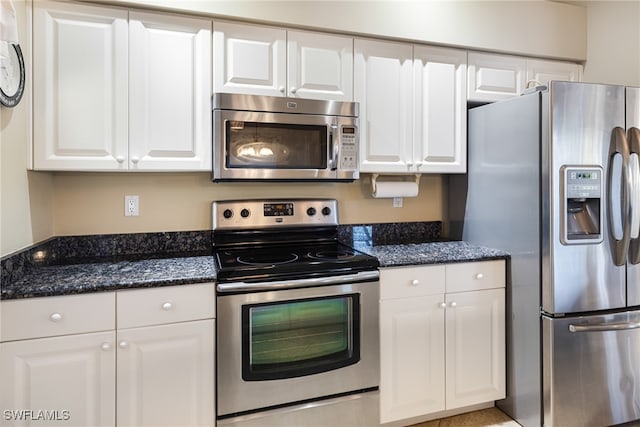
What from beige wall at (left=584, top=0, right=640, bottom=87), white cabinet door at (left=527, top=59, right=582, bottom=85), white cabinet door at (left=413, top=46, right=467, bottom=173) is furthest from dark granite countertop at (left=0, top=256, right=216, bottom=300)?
beige wall at (left=584, top=0, right=640, bottom=87)

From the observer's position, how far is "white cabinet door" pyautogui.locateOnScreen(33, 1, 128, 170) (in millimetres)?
1716

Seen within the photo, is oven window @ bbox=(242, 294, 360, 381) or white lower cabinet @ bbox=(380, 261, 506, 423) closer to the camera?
oven window @ bbox=(242, 294, 360, 381)

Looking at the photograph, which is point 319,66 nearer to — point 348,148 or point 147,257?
point 348,148

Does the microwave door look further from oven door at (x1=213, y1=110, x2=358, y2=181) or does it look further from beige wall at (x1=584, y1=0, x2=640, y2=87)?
beige wall at (x1=584, y1=0, x2=640, y2=87)

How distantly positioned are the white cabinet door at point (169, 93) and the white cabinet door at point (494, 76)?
1.62 m

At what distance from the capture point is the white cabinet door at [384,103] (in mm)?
2195

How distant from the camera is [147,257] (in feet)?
6.63

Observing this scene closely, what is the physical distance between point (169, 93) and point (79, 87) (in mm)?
392

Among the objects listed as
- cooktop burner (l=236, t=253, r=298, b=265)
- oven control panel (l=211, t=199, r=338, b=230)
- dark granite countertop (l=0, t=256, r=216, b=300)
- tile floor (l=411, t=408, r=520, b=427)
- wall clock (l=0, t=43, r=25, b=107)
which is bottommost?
tile floor (l=411, t=408, r=520, b=427)

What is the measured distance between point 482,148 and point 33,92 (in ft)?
7.79

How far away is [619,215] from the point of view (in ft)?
6.22

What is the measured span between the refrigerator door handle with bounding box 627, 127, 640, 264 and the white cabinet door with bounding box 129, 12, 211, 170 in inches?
84.4

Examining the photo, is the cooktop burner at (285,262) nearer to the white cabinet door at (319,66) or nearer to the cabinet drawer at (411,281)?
the cabinet drawer at (411,281)

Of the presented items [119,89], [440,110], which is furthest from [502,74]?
[119,89]
